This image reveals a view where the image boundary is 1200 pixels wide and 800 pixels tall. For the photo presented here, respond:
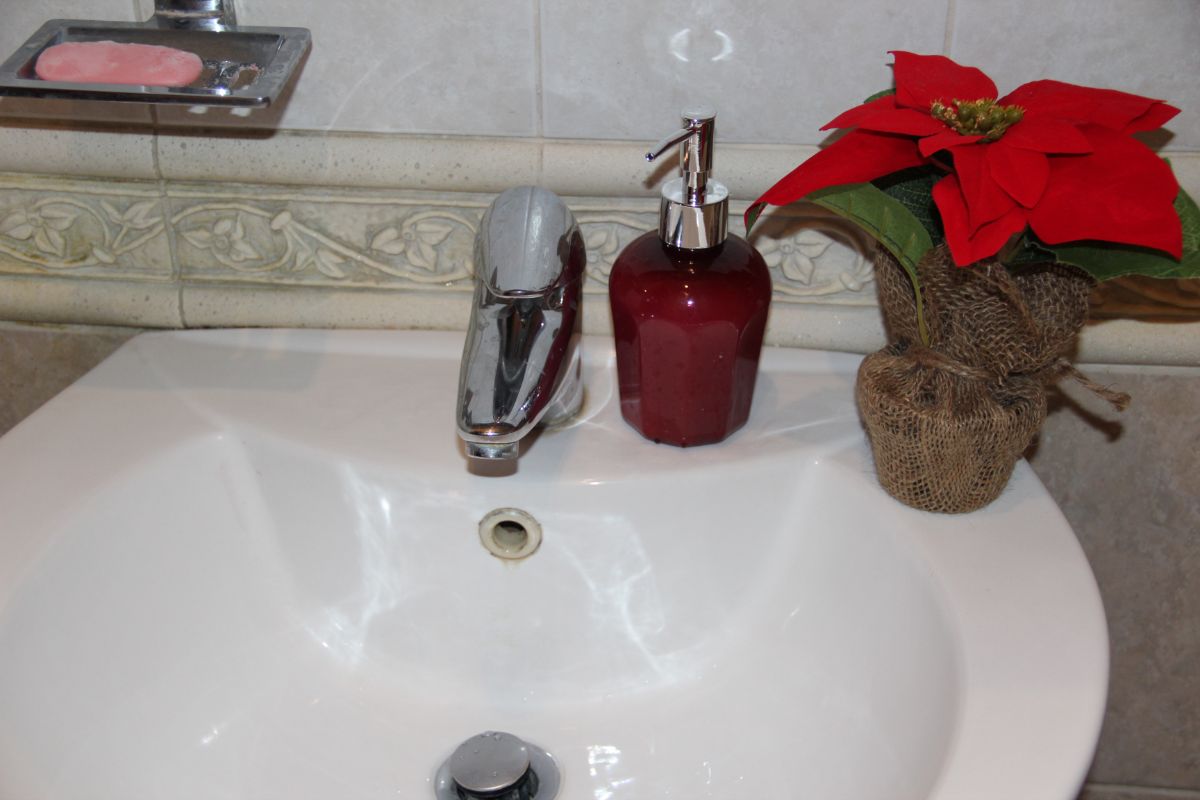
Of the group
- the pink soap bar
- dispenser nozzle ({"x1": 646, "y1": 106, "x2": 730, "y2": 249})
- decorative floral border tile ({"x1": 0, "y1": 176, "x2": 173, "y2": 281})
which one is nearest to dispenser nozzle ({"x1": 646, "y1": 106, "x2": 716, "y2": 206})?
dispenser nozzle ({"x1": 646, "y1": 106, "x2": 730, "y2": 249})

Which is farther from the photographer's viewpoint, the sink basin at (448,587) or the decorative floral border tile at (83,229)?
the decorative floral border tile at (83,229)

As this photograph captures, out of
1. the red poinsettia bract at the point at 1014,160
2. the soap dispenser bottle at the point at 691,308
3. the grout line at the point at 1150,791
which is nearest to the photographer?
the red poinsettia bract at the point at 1014,160

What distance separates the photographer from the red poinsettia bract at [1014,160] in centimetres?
47

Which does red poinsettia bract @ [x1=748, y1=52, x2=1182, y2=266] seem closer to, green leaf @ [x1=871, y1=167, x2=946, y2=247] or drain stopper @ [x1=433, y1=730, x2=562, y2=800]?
green leaf @ [x1=871, y1=167, x2=946, y2=247]

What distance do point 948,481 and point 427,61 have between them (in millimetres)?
381

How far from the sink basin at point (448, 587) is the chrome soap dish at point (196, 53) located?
0.61ft

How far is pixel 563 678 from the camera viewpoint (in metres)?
0.64

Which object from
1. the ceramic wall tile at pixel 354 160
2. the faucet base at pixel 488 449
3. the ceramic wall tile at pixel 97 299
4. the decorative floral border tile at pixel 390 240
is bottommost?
the ceramic wall tile at pixel 97 299

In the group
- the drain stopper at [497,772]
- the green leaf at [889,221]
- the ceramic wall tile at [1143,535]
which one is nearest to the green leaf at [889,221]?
the green leaf at [889,221]

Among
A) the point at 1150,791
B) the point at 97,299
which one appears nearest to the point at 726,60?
the point at 97,299

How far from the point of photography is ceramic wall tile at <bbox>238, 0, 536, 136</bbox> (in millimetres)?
643

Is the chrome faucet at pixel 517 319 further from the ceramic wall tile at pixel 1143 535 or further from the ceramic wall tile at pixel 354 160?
the ceramic wall tile at pixel 1143 535

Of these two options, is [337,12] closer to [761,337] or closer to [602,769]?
[761,337]

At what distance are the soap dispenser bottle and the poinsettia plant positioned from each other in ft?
0.10
